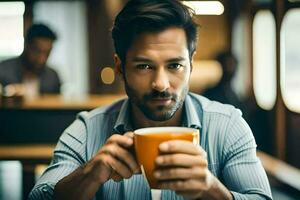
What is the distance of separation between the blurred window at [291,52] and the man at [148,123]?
6.70 ft

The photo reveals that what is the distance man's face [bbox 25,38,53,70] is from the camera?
116 inches

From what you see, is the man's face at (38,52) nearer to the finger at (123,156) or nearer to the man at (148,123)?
the man at (148,123)

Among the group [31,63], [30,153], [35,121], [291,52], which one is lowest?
[30,153]

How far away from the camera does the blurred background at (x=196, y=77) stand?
2.25 meters

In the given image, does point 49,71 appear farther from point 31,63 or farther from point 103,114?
point 103,114

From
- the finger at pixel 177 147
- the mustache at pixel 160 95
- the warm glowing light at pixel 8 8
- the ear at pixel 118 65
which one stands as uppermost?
the warm glowing light at pixel 8 8

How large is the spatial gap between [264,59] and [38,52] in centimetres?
170

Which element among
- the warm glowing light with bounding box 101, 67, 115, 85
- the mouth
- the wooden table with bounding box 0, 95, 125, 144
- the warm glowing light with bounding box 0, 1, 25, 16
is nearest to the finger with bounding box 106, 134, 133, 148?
the mouth

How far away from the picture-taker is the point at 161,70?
73 centimetres

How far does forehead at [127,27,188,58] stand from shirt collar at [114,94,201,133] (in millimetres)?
115

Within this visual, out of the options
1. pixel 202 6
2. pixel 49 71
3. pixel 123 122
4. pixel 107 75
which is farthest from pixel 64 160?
pixel 107 75

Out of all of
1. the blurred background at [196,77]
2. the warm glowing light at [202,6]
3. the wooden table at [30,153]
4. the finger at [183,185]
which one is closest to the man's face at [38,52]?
the blurred background at [196,77]

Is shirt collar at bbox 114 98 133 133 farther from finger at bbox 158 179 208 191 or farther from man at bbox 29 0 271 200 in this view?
finger at bbox 158 179 208 191

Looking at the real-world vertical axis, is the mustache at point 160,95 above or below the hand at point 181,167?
above
